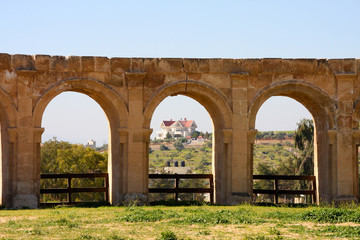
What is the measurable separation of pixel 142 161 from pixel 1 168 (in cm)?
400

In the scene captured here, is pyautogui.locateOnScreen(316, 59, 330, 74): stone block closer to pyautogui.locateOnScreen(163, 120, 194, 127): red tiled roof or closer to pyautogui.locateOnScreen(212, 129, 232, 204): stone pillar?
pyautogui.locateOnScreen(212, 129, 232, 204): stone pillar

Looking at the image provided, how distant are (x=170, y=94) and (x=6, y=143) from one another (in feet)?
15.8

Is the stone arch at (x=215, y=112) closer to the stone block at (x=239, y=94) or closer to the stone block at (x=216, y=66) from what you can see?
the stone block at (x=239, y=94)

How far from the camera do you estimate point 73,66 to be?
1695cm

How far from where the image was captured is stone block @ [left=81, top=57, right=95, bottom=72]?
17.0 m

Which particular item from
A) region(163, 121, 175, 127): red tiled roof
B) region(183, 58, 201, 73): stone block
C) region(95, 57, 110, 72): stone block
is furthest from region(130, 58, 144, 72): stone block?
region(163, 121, 175, 127): red tiled roof

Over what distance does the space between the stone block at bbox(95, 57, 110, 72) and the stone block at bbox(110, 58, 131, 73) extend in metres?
0.12

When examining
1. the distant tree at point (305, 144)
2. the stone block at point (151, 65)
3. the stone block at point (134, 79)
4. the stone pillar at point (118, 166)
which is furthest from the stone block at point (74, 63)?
the distant tree at point (305, 144)

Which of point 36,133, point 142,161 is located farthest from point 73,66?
point 142,161

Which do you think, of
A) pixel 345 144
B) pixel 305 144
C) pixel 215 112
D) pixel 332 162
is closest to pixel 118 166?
pixel 215 112

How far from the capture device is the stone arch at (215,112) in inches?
Answer: 685

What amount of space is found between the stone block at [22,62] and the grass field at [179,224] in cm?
395

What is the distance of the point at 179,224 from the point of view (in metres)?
13.1

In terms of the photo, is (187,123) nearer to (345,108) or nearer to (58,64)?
(345,108)
